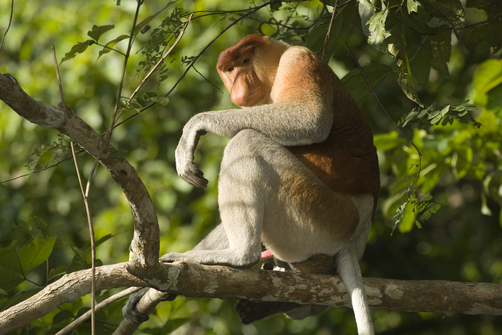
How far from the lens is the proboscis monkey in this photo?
2586 millimetres

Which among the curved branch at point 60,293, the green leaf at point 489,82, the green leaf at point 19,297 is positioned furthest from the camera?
the green leaf at point 489,82

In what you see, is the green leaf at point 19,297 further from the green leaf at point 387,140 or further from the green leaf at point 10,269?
the green leaf at point 387,140

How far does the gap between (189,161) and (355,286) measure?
1073 millimetres

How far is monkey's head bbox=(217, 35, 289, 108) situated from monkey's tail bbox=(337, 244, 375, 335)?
107cm

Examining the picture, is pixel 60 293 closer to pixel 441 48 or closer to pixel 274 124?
pixel 274 124

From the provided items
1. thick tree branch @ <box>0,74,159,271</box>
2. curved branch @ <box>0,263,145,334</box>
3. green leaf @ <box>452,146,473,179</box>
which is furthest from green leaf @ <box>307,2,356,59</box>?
curved branch @ <box>0,263,145,334</box>

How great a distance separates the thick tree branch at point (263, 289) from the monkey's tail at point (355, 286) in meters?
0.06

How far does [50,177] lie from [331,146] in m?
4.70

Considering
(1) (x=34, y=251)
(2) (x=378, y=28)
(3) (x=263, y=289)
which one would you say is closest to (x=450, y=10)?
(2) (x=378, y=28)

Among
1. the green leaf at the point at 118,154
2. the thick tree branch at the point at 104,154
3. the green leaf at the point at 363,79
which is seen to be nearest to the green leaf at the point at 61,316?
the thick tree branch at the point at 104,154

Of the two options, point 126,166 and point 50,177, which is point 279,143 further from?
point 50,177

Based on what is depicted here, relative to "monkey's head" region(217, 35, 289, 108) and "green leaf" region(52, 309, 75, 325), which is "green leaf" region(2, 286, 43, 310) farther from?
"monkey's head" region(217, 35, 289, 108)

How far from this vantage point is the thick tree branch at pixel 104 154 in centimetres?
172

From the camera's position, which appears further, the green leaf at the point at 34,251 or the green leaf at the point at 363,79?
the green leaf at the point at 363,79
